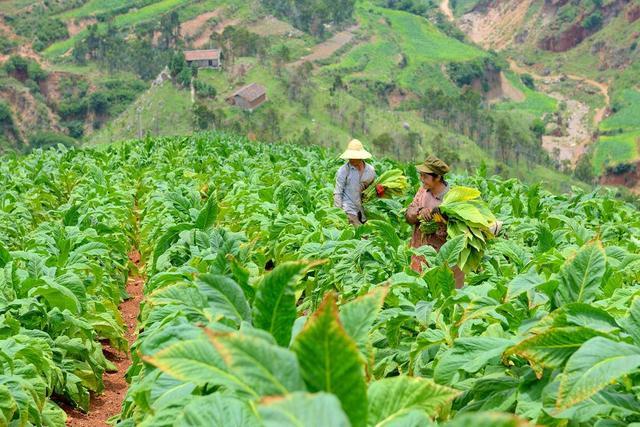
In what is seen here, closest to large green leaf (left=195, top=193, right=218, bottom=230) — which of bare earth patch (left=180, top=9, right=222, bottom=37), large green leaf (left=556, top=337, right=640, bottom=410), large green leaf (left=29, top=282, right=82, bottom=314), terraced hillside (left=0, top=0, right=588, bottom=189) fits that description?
large green leaf (left=29, top=282, right=82, bottom=314)

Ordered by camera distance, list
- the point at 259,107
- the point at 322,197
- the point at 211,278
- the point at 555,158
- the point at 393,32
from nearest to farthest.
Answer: the point at 211,278 → the point at 322,197 → the point at 259,107 → the point at 555,158 → the point at 393,32

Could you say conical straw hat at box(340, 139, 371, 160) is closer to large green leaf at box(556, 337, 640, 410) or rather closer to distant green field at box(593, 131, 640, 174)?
large green leaf at box(556, 337, 640, 410)

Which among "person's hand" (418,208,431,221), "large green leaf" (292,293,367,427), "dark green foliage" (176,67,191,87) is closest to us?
"large green leaf" (292,293,367,427)

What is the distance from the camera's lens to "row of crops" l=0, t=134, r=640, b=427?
2152mm

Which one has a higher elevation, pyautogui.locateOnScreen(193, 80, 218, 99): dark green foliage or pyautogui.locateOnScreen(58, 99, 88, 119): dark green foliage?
pyautogui.locateOnScreen(193, 80, 218, 99): dark green foliage

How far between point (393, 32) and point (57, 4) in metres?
54.0

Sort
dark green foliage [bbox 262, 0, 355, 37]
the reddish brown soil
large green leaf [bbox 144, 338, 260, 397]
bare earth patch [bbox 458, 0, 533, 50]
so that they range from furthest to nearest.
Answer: bare earth patch [bbox 458, 0, 533, 50]
dark green foliage [bbox 262, 0, 355, 37]
the reddish brown soil
large green leaf [bbox 144, 338, 260, 397]

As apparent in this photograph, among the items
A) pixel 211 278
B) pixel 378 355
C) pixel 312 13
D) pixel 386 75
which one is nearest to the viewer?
pixel 211 278

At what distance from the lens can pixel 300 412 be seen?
1776 millimetres

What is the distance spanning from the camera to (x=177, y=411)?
2842 millimetres

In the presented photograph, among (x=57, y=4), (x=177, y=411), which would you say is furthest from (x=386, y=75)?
(x=177, y=411)

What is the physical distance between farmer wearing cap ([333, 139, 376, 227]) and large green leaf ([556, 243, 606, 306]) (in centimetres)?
502

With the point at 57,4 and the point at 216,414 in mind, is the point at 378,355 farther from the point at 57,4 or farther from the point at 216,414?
the point at 57,4

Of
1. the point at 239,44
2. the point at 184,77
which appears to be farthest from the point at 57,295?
the point at 239,44
